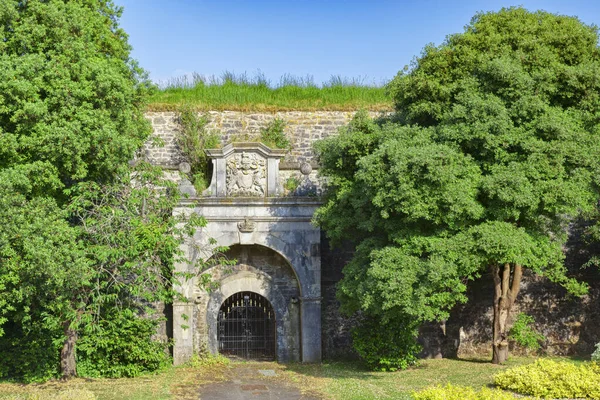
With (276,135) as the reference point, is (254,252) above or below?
below

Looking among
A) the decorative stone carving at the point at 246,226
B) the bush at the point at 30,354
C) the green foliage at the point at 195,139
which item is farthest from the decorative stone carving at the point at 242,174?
the bush at the point at 30,354

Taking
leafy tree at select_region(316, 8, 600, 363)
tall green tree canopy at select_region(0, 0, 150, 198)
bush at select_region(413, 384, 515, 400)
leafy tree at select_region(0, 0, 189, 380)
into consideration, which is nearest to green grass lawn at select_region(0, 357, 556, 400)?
leafy tree at select_region(0, 0, 189, 380)

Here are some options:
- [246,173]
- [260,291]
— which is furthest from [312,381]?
[246,173]

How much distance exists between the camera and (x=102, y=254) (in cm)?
1295

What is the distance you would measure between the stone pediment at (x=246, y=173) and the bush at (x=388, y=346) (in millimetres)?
3751

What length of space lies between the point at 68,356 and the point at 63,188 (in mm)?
3487

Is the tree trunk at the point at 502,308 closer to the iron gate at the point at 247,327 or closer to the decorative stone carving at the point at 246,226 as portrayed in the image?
the iron gate at the point at 247,327

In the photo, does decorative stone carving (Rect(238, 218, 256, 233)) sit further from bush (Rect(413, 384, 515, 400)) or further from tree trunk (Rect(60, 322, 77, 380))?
bush (Rect(413, 384, 515, 400))

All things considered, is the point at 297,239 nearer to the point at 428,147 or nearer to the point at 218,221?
the point at 218,221

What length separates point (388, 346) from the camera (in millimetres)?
15594

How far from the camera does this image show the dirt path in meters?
13.1

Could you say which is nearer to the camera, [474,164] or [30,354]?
[474,164]

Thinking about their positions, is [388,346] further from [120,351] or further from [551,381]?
[120,351]

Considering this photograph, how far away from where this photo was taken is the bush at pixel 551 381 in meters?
11.6
